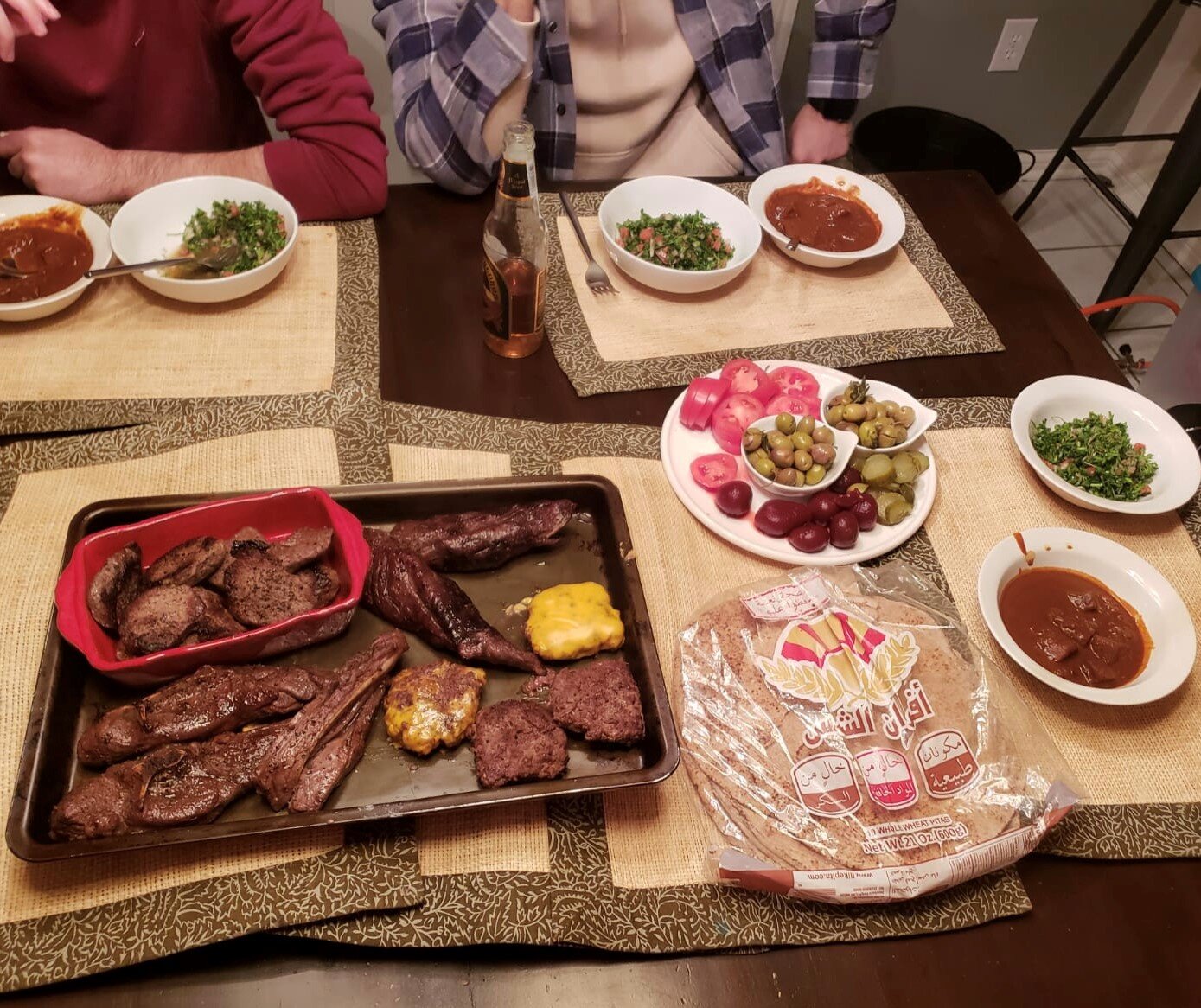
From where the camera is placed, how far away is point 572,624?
141cm

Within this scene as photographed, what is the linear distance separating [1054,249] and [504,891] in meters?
4.57

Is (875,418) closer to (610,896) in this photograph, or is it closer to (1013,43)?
(610,896)

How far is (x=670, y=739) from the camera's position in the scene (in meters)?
1.26

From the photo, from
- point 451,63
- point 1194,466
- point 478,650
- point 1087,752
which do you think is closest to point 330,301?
point 451,63

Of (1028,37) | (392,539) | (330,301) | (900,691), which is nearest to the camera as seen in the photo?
(900,691)

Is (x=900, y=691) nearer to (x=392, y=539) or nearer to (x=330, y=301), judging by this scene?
(x=392, y=539)

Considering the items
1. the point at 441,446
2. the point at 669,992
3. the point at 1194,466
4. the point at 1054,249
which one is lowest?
the point at 1054,249

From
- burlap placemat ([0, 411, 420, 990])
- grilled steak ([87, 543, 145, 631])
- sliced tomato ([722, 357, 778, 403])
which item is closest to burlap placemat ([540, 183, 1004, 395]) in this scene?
sliced tomato ([722, 357, 778, 403])

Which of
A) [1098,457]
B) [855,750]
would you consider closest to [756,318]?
[1098,457]

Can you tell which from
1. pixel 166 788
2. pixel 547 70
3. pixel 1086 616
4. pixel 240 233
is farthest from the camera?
pixel 547 70

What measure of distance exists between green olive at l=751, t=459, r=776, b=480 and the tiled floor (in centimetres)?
313

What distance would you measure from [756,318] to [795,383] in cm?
30

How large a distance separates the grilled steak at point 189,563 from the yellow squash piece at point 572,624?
0.55m

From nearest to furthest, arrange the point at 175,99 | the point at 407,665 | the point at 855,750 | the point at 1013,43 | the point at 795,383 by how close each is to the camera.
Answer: the point at 855,750
the point at 407,665
the point at 795,383
the point at 175,99
the point at 1013,43
